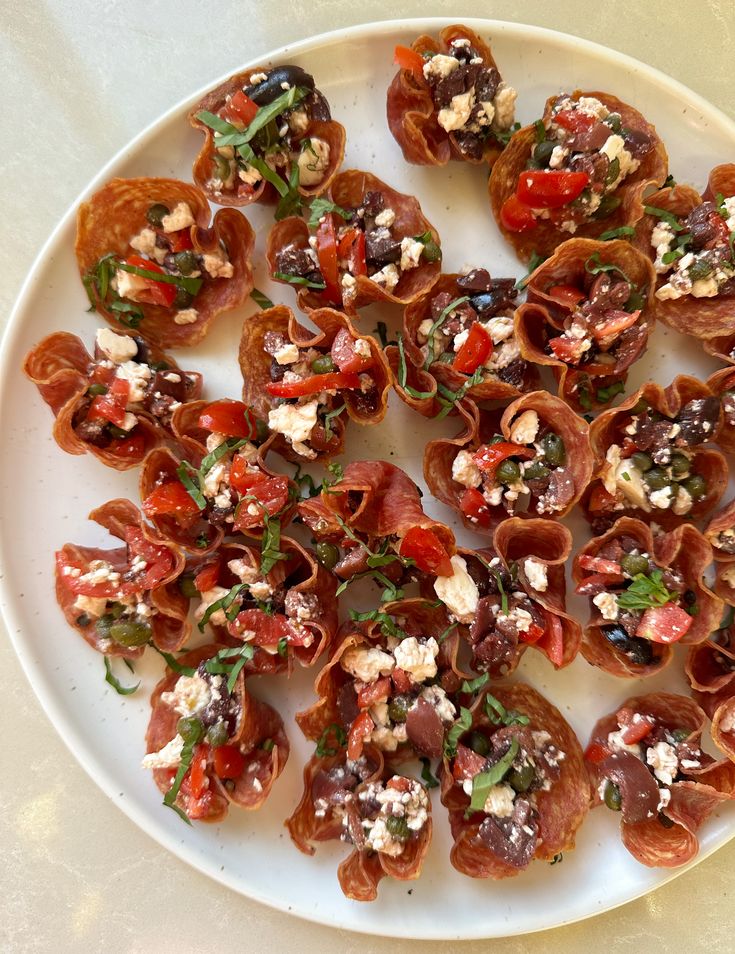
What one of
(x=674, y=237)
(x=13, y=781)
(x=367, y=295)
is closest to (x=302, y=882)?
(x=13, y=781)

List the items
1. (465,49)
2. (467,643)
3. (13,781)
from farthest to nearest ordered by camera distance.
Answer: (13,781)
(467,643)
(465,49)

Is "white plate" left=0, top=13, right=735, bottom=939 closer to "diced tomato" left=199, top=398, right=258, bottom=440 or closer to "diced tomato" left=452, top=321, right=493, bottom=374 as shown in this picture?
"diced tomato" left=199, top=398, right=258, bottom=440

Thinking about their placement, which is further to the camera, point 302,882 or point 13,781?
point 13,781

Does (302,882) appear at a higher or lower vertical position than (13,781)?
lower

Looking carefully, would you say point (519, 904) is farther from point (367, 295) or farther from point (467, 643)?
point (367, 295)

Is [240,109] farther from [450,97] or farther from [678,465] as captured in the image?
[678,465]

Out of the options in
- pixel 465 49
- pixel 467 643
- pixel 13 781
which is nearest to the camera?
pixel 465 49
